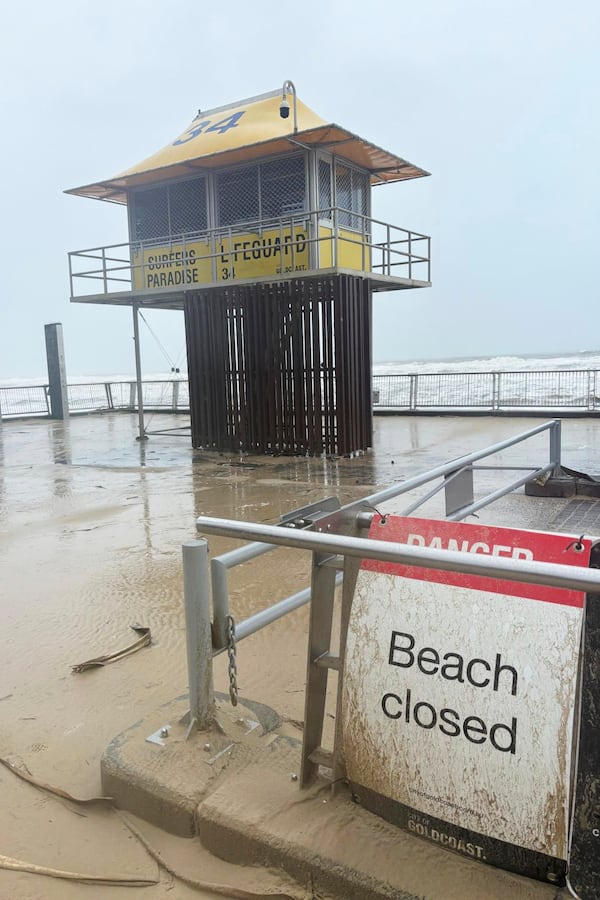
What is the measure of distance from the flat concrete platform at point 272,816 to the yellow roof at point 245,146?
12.1 meters

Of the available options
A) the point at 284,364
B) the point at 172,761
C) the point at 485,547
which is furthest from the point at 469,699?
the point at 284,364

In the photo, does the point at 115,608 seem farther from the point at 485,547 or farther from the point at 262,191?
the point at 262,191

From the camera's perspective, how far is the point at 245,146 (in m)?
13.7

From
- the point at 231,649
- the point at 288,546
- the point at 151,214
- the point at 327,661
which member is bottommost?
the point at 231,649

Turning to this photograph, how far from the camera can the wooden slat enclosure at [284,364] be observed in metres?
13.1

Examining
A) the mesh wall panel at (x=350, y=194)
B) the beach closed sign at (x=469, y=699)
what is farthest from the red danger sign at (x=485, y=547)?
the mesh wall panel at (x=350, y=194)

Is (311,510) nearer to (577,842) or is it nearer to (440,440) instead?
(577,842)

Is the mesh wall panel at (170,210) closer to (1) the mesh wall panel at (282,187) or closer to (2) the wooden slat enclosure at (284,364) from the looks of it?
(1) the mesh wall panel at (282,187)

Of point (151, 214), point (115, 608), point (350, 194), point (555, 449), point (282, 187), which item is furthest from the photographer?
point (151, 214)

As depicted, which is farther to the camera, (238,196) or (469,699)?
(238,196)

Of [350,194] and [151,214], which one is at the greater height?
[350,194]

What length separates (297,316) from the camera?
1329 cm

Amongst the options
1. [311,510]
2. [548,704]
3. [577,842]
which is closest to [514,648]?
[548,704]

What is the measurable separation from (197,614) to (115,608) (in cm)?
A: 258
